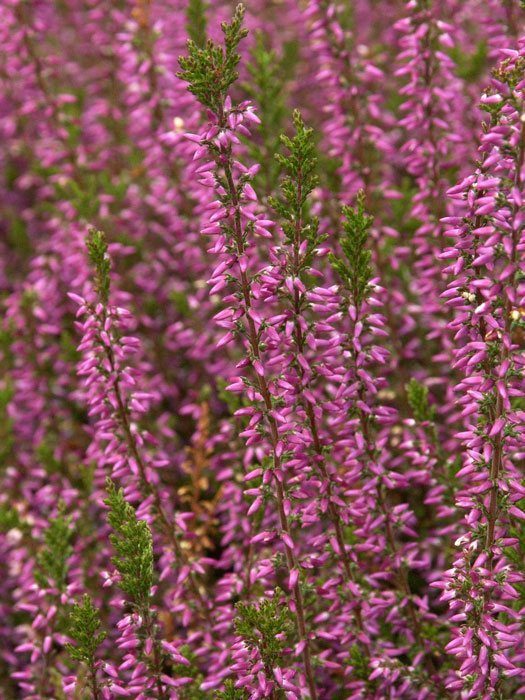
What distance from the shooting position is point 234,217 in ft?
9.34

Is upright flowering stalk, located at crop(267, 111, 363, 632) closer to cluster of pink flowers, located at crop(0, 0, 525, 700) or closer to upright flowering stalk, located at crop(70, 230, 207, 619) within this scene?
cluster of pink flowers, located at crop(0, 0, 525, 700)

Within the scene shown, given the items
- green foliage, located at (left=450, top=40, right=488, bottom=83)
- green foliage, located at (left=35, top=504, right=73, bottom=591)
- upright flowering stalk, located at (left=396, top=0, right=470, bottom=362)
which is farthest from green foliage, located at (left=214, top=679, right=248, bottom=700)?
green foliage, located at (left=450, top=40, right=488, bottom=83)

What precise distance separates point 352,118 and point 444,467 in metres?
2.26

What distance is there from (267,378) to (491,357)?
192 cm

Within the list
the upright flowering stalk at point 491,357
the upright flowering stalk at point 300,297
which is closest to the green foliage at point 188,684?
the upright flowering stalk at point 300,297

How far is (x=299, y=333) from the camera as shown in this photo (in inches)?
117

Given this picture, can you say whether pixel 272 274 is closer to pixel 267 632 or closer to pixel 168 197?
pixel 267 632

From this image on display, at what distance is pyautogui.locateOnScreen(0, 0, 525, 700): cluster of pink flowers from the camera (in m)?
2.88

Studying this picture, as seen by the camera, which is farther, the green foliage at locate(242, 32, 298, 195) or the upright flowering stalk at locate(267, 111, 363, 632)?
the green foliage at locate(242, 32, 298, 195)

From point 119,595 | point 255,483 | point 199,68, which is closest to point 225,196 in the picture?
point 199,68

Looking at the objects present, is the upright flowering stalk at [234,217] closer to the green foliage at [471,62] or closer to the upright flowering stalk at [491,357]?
the upright flowering stalk at [491,357]

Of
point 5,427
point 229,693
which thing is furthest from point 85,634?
point 5,427

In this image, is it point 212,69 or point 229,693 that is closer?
point 212,69

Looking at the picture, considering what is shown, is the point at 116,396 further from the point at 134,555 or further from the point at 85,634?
the point at 85,634
